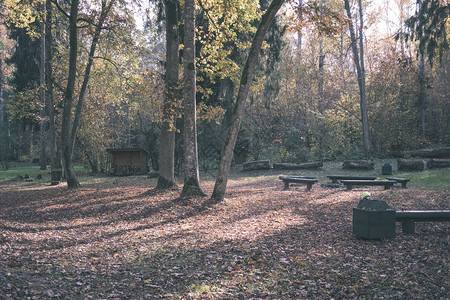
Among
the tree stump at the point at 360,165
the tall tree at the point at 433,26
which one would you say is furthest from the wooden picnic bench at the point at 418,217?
the tree stump at the point at 360,165

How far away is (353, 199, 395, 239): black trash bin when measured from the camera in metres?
5.47

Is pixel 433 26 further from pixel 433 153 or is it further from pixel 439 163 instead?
pixel 433 153

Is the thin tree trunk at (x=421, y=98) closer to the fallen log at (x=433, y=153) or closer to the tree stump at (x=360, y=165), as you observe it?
the fallen log at (x=433, y=153)

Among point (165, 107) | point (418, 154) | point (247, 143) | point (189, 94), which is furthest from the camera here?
point (247, 143)

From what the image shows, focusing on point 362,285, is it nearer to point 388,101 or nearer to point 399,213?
point 399,213

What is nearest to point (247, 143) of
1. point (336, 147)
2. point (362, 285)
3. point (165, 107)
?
point (336, 147)

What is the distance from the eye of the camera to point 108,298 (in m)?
3.71

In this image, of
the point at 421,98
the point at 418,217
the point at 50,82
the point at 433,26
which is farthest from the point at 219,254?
the point at 421,98

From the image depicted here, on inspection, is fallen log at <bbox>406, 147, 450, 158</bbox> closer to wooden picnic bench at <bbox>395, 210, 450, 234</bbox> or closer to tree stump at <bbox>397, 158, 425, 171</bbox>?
tree stump at <bbox>397, 158, 425, 171</bbox>

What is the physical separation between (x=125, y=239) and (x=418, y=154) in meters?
17.7

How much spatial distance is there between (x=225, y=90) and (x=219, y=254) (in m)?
12.2

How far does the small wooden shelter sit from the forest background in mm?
574

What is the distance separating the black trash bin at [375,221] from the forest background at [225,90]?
20.9ft

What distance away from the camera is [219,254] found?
17.4ft
